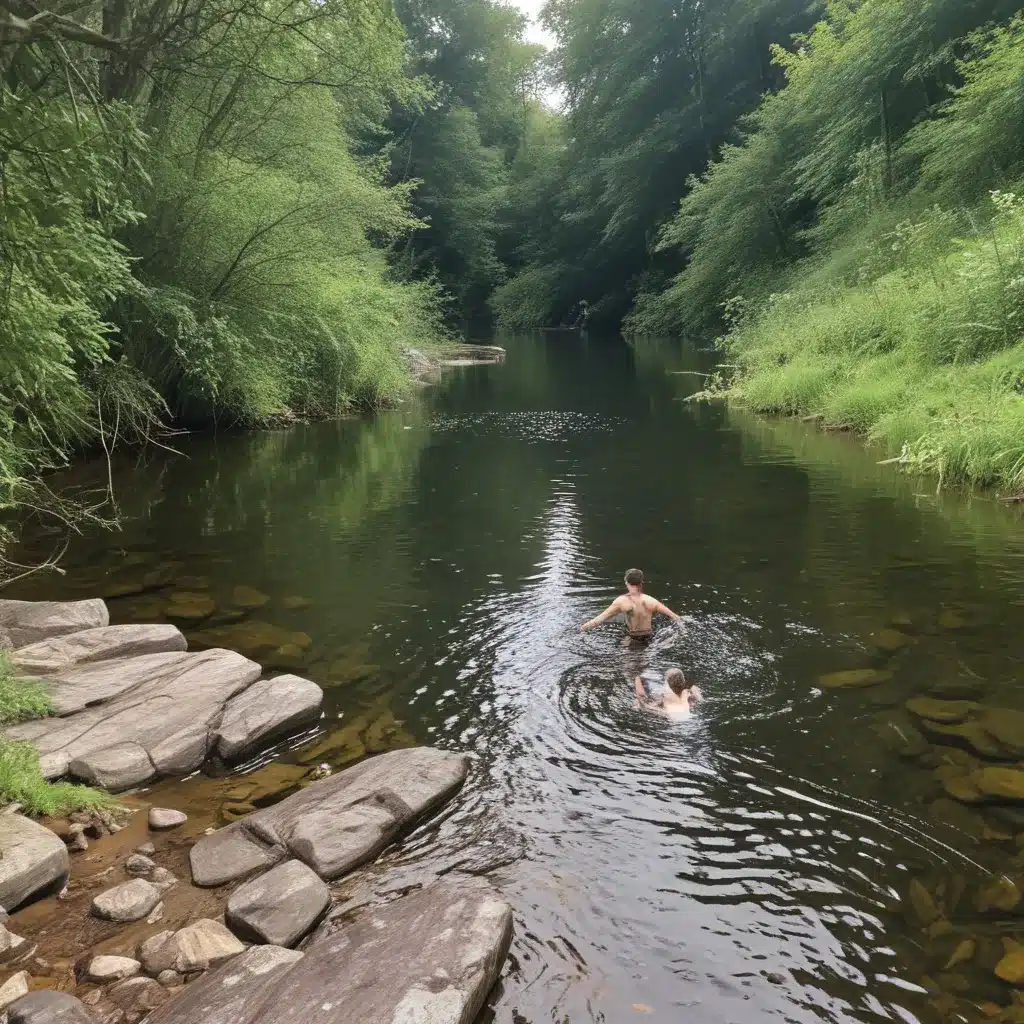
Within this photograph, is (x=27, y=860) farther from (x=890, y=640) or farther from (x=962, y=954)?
(x=890, y=640)

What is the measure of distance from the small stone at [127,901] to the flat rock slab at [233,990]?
71 cm

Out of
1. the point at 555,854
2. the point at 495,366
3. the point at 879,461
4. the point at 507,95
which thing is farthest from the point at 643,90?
the point at 555,854

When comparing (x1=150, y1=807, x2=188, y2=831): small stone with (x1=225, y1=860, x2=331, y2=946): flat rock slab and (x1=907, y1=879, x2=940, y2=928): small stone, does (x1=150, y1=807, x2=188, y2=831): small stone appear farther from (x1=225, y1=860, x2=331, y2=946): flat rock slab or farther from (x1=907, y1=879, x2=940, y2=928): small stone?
(x1=907, y1=879, x2=940, y2=928): small stone

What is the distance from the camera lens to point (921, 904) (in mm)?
4145

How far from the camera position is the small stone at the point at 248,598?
8.95 m

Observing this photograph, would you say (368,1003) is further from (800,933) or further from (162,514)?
(162,514)

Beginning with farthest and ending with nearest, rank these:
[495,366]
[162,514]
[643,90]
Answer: [643,90]
[495,366]
[162,514]

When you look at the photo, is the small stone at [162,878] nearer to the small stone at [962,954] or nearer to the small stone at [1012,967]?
the small stone at [962,954]

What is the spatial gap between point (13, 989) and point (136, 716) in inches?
98.3

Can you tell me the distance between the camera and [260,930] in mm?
3936

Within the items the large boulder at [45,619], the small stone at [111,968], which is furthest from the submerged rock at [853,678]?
the large boulder at [45,619]

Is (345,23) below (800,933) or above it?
above

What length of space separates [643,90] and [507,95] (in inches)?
616

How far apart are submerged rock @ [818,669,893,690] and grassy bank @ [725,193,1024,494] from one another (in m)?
6.63
